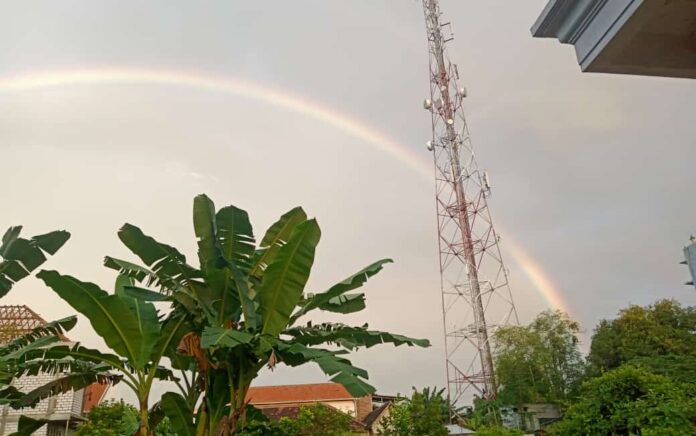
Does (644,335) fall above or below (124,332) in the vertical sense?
above

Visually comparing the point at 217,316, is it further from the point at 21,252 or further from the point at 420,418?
the point at 420,418

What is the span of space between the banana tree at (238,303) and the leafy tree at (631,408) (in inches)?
77.4

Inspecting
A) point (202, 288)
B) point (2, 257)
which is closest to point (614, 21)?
point (202, 288)

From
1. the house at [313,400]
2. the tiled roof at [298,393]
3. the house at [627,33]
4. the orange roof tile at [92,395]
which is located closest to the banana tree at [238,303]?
the house at [627,33]

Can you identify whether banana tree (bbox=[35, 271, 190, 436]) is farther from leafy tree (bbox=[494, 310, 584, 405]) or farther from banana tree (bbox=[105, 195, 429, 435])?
leafy tree (bbox=[494, 310, 584, 405])

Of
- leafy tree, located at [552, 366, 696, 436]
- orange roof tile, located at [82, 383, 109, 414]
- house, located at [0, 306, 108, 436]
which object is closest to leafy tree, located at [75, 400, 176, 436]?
house, located at [0, 306, 108, 436]

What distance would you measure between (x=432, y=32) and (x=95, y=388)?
2005 centimetres

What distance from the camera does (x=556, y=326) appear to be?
2448 centimetres

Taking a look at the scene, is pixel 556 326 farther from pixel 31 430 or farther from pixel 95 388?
pixel 31 430

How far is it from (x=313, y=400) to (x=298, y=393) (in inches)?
102

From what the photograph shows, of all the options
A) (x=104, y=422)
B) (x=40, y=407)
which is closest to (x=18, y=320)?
(x=40, y=407)

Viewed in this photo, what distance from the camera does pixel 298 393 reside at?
30016 millimetres

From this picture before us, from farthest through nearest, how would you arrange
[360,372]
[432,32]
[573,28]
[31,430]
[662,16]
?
[432,32], [31,430], [360,372], [573,28], [662,16]

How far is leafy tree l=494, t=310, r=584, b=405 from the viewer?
22.5 m
